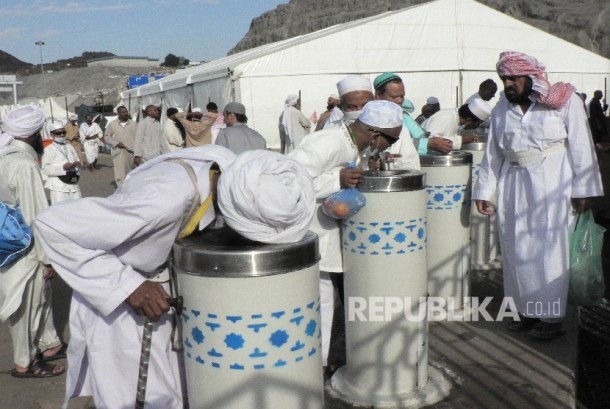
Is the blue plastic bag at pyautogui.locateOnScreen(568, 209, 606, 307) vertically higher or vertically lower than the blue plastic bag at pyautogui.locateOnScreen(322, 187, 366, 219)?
lower

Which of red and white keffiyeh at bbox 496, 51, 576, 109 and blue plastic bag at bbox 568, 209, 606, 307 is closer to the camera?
red and white keffiyeh at bbox 496, 51, 576, 109

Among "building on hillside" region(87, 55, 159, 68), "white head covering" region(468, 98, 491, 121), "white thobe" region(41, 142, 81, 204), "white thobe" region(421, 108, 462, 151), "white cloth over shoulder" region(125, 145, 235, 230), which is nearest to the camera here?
"white cloth over shoulder" region(125, 145, 235, 230)

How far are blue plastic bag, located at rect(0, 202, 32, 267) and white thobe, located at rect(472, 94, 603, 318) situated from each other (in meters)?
3.47

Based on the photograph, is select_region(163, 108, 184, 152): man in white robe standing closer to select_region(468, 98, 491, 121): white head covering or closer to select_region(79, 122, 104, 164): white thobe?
select_region(468, 98, 491, 121): white head covering

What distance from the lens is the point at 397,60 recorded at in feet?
52.6

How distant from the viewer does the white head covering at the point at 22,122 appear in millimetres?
4504

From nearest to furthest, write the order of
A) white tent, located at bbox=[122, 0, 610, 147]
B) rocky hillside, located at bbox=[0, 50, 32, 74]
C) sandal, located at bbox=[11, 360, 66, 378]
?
1. sandal, located at bbox=[11, 360, 66, 378]
2. white tent, located at bbox=[122, 0, 610, 147]
3. rocky hillside, located at bbox=[0, 50, 32, 74]

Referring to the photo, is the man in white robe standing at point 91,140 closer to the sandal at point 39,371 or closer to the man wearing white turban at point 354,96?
the sandal at point 39,371

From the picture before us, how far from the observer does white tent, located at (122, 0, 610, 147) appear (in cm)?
1498

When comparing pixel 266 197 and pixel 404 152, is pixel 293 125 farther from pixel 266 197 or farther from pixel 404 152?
pixel 266 197

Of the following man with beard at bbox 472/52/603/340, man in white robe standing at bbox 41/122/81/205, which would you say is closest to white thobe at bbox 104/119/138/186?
man in white robe standing at bbox 41/122/81/205

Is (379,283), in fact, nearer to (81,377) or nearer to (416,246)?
(416,246)

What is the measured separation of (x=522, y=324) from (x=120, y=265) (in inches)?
142

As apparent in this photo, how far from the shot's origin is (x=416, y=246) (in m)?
3.68
